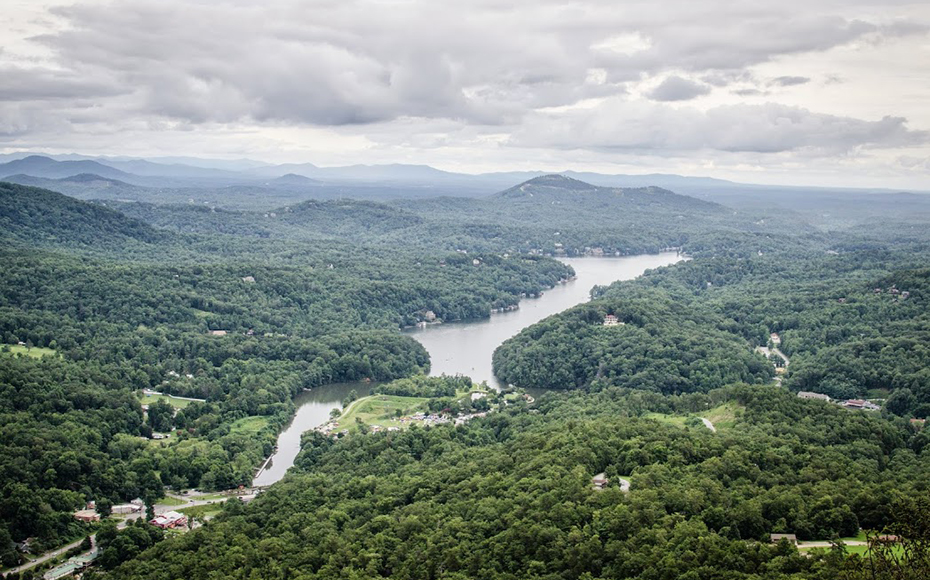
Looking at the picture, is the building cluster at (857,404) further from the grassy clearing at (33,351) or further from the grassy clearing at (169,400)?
the grassy clearing at (33,351)

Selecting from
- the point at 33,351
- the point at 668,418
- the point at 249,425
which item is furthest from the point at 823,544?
the point at 33,351

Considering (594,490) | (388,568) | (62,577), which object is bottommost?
(62,577)

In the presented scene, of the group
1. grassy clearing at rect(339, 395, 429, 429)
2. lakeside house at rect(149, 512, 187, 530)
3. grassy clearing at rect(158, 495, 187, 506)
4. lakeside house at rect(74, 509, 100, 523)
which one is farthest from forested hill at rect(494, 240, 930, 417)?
lakeside house at rect(74, 509, 100, 523)

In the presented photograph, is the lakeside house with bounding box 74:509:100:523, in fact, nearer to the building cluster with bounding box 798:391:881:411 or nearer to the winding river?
the winding river

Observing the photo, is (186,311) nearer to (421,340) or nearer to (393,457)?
(421,340)

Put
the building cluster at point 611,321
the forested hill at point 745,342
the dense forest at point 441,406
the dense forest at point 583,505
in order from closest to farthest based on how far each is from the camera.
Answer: the dense forest at point 583,505
the dense forest at point 441,406
the forested hill at point 745,342
the building cluster at point 611,321

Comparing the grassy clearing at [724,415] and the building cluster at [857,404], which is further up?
the grassy clearing at [724,415]

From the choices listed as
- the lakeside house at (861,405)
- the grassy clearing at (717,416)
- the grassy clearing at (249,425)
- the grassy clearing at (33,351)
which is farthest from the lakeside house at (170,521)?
the lakeside house at (861,405)

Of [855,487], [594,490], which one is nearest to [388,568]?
[594,490]
